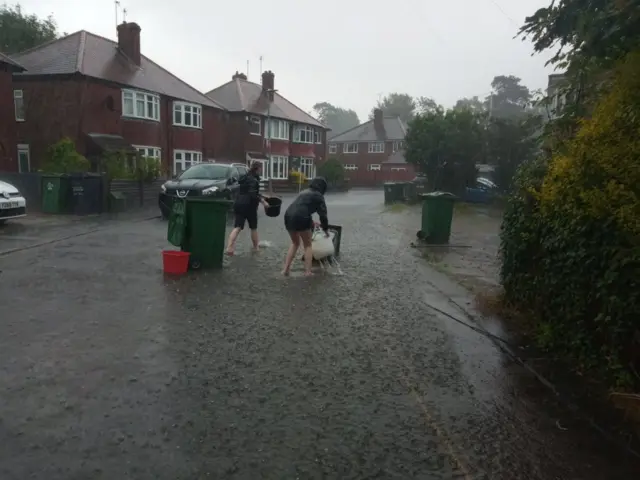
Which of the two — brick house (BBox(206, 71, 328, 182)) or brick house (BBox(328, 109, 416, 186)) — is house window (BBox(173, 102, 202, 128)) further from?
brick house (BBox(328, 109, 416, 186))

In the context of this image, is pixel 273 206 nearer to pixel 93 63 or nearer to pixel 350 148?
pixel 93 63

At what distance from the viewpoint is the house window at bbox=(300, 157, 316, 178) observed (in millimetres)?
53487

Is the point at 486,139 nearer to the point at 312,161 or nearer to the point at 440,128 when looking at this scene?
the point at 440,128

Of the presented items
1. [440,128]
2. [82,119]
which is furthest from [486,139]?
[82,119]

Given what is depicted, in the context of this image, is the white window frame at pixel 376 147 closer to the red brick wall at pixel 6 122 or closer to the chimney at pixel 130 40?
the chimney at pixel 130 40

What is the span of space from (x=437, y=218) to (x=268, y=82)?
38212mm

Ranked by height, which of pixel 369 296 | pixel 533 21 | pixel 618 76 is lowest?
pixel 369 296

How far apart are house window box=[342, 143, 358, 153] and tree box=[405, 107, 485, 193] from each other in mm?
44035

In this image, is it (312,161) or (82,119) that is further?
(312,161)

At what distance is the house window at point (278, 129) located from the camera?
4656 centimetres

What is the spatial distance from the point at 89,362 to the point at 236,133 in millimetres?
40468

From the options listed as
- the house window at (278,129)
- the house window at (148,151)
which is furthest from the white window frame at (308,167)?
the house window at (148,151)

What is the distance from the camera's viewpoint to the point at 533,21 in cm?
718

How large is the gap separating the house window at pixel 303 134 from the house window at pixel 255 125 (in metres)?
6.08
